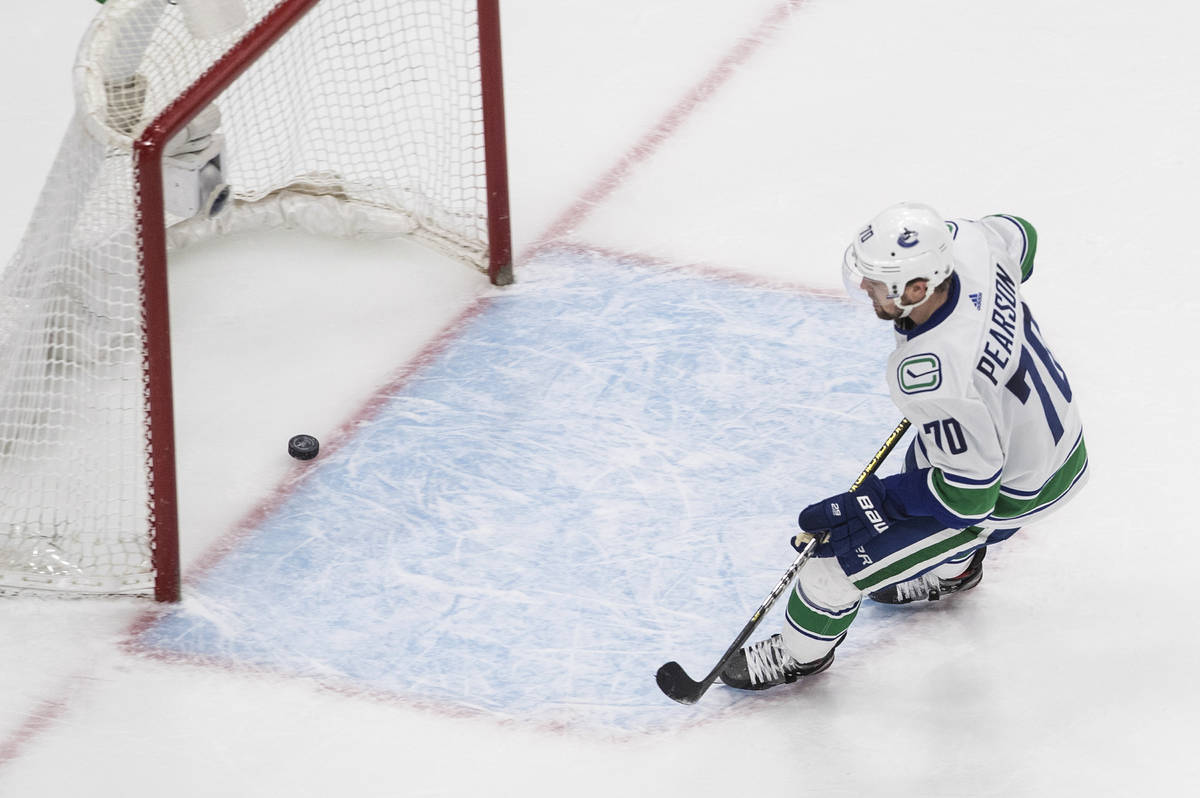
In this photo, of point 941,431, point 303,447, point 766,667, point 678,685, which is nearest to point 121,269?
point 303,447

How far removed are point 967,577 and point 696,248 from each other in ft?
4.95

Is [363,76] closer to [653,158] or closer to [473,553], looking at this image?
[653,158]

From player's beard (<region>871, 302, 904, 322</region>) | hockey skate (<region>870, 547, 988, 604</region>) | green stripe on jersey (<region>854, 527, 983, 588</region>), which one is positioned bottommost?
hockey skate (<region>870, 547, 988, 604</region>)

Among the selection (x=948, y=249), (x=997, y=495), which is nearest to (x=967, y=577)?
(x=997, y=495)

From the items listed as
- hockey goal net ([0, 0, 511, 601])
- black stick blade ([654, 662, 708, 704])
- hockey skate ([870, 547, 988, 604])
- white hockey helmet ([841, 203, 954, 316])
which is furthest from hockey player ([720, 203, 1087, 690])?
hockey goal net ([0, 0, 511, 601])

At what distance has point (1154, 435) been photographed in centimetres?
428

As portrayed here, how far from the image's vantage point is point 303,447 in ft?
14.0

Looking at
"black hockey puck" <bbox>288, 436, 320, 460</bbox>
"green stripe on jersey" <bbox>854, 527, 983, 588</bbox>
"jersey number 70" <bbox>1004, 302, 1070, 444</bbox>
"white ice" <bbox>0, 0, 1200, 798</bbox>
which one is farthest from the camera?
"black hockey puck" <bbox>288, 436, 320, 460</bbox>

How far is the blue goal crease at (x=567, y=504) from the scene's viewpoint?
376cm

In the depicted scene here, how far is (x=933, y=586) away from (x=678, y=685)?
623mm

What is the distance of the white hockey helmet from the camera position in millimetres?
3135

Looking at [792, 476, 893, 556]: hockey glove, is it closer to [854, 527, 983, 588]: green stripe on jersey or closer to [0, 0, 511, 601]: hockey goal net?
[854, 527, 983, 588]: green stripe on jersey

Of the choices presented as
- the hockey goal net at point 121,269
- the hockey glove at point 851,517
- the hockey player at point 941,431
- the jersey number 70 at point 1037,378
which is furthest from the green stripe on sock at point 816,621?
the hockey goal net at point 121,269

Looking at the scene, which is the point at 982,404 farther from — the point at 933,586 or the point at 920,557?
the point at 933,586
